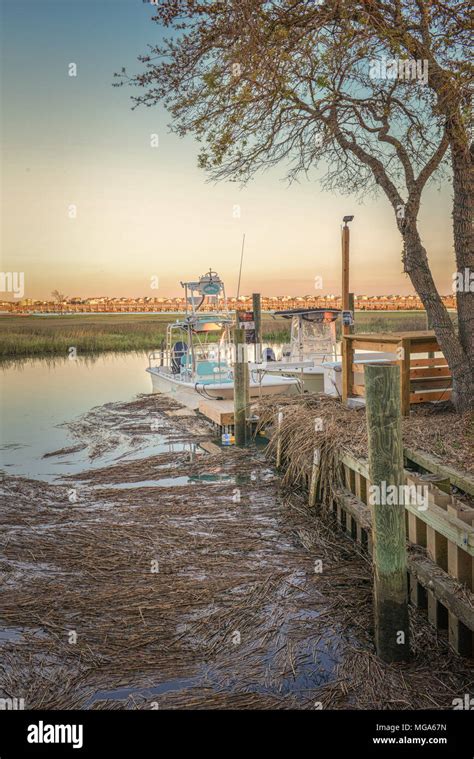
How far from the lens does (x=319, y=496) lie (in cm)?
927

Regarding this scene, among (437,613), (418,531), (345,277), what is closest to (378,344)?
(418,531)

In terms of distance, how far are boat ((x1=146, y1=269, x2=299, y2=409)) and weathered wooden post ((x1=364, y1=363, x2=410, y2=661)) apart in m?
12.1

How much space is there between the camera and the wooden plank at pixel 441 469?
6456mm

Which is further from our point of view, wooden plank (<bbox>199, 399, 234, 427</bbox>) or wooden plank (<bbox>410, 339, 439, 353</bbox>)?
wooden plank (<bbox>199, 399, 234, 427</bbox>)

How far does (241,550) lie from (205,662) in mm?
2540

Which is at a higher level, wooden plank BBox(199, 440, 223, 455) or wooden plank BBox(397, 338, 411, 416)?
→ wooden plank BBox(397, 338, 411, 416)

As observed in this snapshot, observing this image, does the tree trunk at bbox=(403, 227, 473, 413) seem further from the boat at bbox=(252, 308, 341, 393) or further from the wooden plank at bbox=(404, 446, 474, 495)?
the boat at bbox=(252, 308, 341, 393)

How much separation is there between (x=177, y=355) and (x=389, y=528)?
56.8 ft

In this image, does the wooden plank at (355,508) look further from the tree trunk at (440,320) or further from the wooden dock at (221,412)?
the wooden dock at (221,412)

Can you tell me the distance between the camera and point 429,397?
1020 cm

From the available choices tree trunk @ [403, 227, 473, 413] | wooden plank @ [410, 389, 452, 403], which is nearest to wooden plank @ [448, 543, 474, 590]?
tree trunk @ [403, 227, 473, 413]

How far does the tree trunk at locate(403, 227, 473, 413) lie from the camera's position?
30.0 feet
